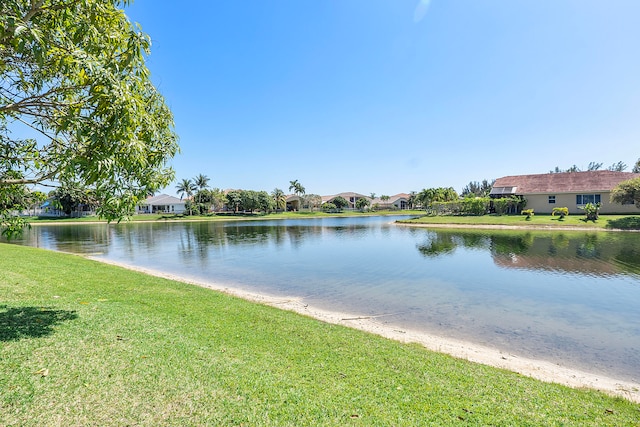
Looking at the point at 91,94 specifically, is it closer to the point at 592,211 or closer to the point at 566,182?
the point at 592,211

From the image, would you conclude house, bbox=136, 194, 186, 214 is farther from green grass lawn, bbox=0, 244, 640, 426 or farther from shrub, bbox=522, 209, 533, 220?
green grass lawn, bbox=0, 244, 640, 426

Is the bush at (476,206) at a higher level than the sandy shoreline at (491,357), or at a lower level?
higher

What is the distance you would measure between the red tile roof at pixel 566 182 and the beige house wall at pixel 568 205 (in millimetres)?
785

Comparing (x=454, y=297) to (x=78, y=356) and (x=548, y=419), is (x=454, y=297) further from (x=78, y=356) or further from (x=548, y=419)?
(x=78, y=356)

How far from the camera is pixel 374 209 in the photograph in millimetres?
114000

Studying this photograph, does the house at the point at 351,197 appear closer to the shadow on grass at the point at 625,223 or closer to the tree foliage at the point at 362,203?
the tree foliage at the point at 362,203

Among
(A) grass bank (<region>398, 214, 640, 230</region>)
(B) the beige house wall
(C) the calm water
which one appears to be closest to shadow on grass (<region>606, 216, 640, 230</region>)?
(A) grass bank (<region>398, 214, 640, 230</region>)

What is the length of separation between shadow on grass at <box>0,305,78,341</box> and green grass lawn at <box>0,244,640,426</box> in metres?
0.03

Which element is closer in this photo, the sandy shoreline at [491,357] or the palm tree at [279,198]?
the sandy shoreline at [491,357]

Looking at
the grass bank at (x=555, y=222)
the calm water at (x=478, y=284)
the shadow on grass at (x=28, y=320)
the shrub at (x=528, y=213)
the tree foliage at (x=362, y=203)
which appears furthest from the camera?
the tree foliage at (x=362, y=203)

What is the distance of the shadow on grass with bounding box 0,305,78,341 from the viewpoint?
5.24m

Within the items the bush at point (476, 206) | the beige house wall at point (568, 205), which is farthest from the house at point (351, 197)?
the beige house wall at point (568, 205)

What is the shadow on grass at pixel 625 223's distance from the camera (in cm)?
3303

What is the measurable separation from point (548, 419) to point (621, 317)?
338 inches
